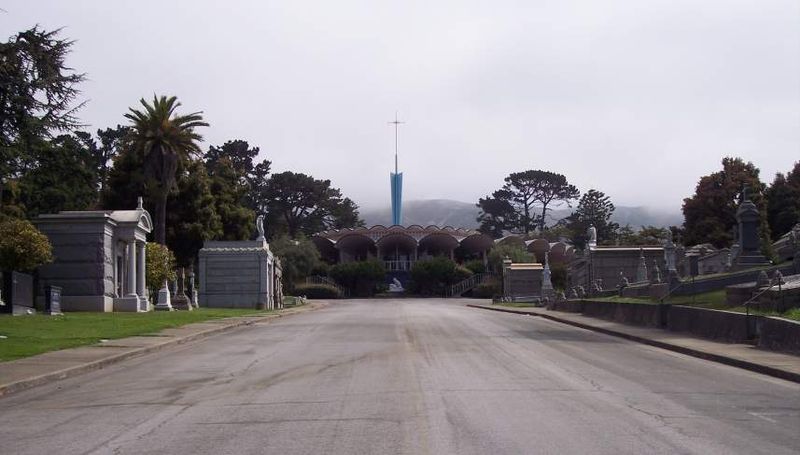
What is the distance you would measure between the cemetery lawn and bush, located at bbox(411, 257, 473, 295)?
70.0m

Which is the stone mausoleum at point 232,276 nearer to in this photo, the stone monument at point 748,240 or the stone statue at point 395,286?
the stone monument at point 748,240

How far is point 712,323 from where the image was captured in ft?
77.7

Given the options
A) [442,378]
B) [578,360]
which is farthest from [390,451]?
[578,360]

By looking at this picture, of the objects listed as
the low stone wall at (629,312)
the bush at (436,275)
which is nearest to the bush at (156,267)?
the low stone wall at (629,312)

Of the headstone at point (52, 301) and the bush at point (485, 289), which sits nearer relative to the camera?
the headstone at point (52, 301)

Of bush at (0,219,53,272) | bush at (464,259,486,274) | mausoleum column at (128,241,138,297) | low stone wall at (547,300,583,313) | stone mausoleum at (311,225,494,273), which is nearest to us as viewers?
bush at (0,219,53,272)

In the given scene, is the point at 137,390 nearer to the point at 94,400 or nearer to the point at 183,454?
the point at 94,400

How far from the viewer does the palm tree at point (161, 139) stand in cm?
5553

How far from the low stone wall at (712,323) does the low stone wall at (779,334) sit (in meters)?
0.70

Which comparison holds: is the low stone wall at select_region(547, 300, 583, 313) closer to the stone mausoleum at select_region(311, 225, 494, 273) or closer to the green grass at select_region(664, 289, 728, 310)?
the green grass at select_region(664, 289, 728, 310)

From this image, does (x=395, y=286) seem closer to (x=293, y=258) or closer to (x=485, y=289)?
(x=485, y=289)

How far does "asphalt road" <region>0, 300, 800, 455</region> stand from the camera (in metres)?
9.68

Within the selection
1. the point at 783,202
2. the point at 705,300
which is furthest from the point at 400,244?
the point at 705,300

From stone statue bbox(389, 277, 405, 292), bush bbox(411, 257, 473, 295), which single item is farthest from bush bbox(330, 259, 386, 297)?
stone statue bbox(389, 277, 405, 292)
